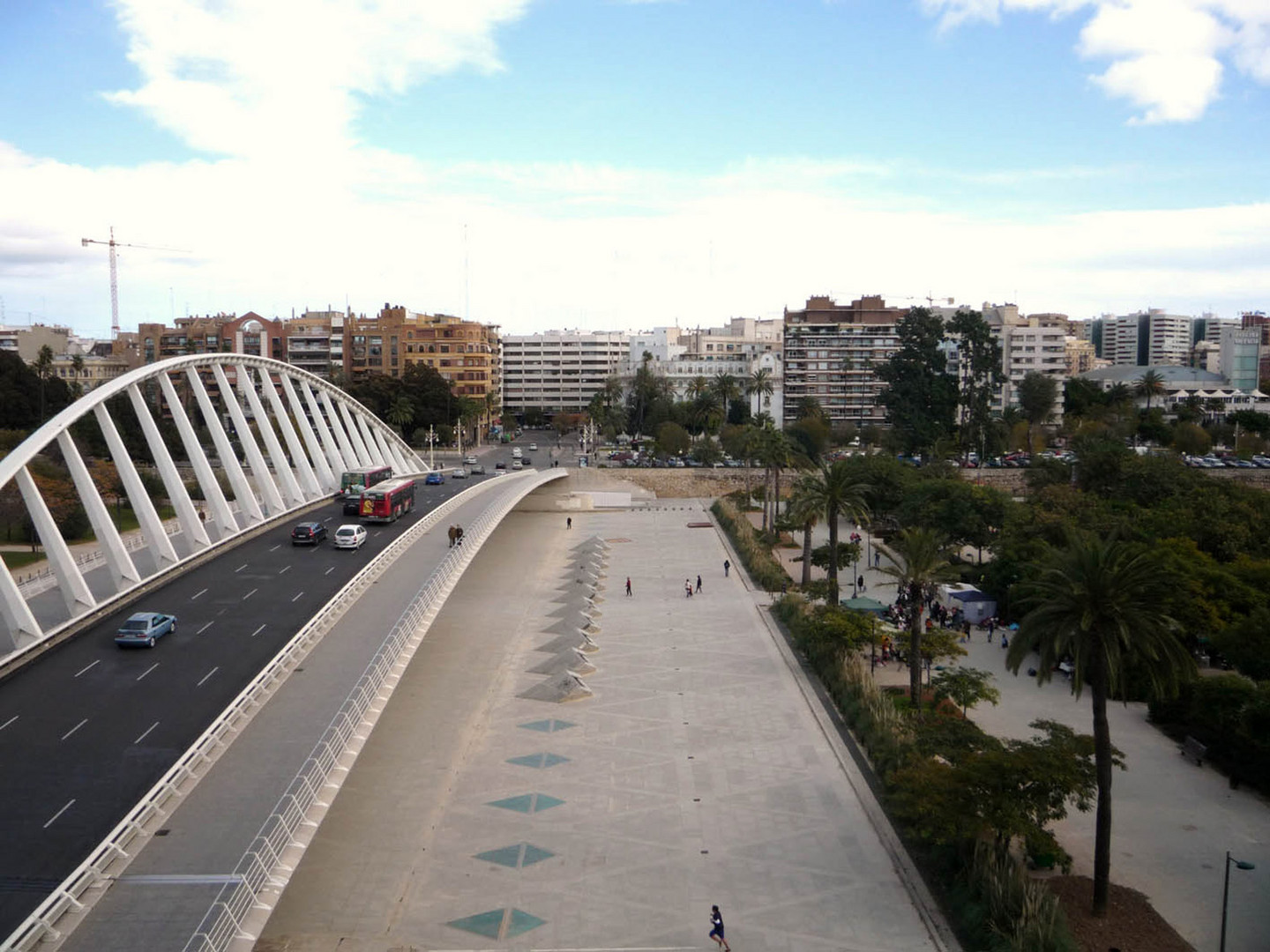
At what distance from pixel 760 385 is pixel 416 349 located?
139ft

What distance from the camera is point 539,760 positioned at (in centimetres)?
2545

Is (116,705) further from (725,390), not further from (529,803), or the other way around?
(725,390)

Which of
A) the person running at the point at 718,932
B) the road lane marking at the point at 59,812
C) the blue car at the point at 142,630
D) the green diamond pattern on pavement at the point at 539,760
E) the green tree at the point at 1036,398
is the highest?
the green tree at the point at 1036,398

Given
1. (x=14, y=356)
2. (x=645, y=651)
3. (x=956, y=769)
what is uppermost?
(x=14, y=356)

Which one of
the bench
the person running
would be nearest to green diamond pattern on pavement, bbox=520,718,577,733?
the person running

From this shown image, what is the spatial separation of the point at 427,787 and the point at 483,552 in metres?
33.6

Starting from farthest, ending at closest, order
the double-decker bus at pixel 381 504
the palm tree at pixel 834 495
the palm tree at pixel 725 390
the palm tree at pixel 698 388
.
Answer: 1. the palm tree at pixel 698 388
2. the palm tree at pixel 725 390
3. the palm tree at pixel 834 495
4. the double-decker bus at pixel 381 504

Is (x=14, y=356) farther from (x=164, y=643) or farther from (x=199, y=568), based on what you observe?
(x=164, y=643)

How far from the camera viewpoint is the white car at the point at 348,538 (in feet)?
120

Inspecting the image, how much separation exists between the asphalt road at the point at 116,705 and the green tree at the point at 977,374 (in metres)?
74.6

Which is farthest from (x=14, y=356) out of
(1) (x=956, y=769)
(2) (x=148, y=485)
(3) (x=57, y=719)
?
(1) (x=956, y=769)

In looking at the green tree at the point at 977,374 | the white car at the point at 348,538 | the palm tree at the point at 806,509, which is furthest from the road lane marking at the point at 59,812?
the green tree at the point at 977,374

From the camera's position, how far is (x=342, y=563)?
1342 inches

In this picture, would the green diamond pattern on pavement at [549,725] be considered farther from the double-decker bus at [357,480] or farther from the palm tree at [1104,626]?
the double-decker bus at [357,480]
